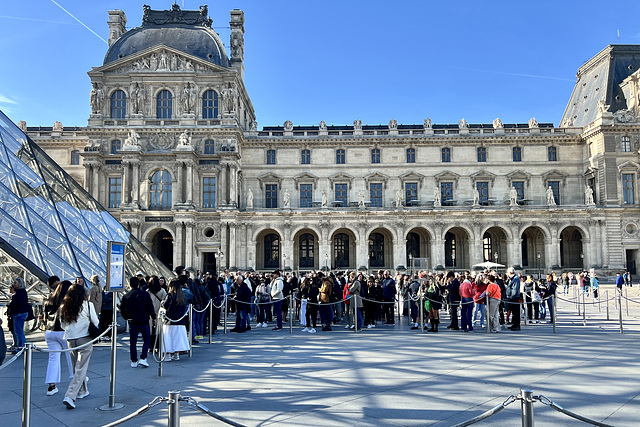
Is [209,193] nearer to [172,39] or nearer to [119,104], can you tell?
[119,104]

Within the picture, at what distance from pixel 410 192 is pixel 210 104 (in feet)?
69.2

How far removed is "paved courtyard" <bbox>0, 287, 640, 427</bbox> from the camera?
7.34 meters

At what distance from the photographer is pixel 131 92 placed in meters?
45.4

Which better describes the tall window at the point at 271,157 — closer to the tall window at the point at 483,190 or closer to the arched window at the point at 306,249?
the arched window at the point at 306,249

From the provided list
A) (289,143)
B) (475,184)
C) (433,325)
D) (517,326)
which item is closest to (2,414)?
(433,325)

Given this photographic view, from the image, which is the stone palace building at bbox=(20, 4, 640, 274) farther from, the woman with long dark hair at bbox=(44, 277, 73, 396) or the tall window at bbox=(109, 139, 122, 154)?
the woman with long dark hair at bbox=(44, 277, 73, 396)

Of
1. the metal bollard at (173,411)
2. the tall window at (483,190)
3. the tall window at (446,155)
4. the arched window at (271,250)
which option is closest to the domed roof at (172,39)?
the arched window at (271,250)

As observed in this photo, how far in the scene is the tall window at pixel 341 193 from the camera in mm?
50188

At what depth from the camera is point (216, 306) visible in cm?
1620

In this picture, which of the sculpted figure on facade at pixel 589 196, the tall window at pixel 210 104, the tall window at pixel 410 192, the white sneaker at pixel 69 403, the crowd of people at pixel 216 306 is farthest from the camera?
the tall window at pixel 410 192

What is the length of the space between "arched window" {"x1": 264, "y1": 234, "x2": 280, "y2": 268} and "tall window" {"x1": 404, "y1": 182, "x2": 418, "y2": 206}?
44.0 ft

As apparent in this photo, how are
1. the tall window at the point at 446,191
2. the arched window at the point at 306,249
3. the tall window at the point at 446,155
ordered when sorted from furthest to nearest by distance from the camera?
the tall window at the point at 446,155
the arched window at the point at 306,249
the tall window at the point at 446,191

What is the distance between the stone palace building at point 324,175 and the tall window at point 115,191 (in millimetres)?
129

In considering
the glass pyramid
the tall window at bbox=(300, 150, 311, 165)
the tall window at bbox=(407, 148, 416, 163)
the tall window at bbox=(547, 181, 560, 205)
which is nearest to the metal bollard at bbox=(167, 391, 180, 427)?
the glass pyramid
